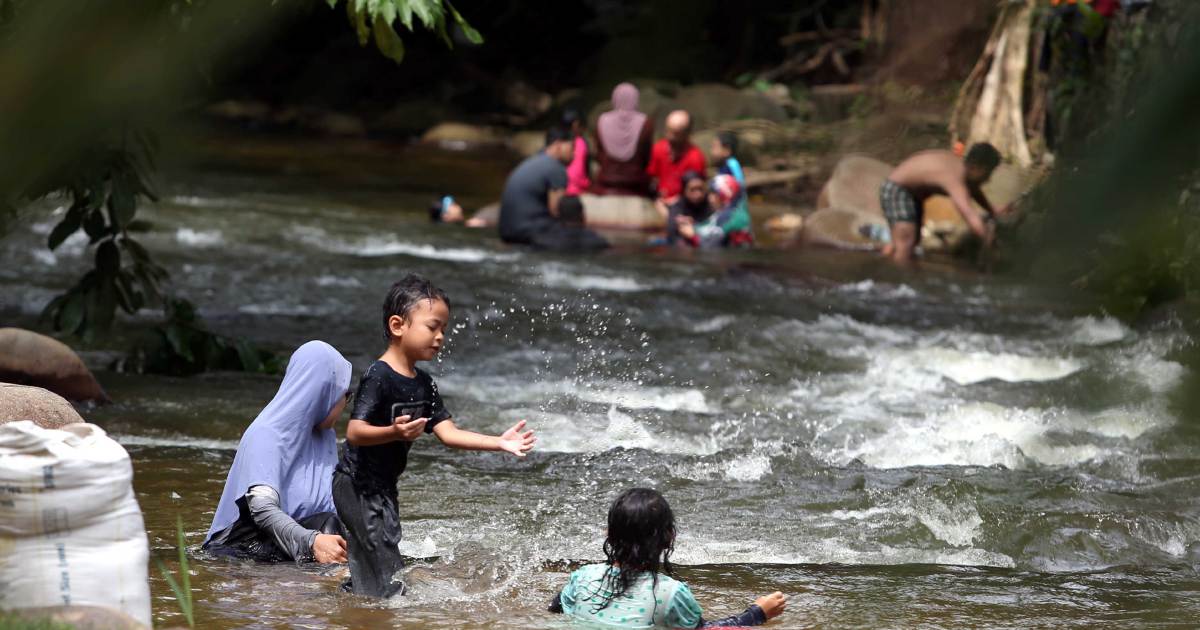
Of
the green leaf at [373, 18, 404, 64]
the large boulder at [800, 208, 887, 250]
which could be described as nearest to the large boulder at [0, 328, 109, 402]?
the green leaf at [373, 18, 404, 64]

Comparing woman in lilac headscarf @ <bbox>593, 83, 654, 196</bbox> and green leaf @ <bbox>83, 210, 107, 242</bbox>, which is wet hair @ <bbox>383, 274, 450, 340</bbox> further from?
woman in lilac headscarf @ <bbox>593, 83, 654, 196</bbox>

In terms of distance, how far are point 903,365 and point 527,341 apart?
2.67 meters

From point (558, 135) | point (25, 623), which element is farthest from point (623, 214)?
point (25, 623)

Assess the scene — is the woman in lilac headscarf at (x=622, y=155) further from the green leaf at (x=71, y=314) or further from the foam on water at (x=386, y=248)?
the green leaf at (x=71, y=314)

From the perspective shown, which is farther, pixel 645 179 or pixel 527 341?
pixel 645 179

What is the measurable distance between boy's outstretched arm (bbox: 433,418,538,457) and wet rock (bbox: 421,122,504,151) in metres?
21.3

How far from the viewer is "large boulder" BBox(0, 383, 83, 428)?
5.20m

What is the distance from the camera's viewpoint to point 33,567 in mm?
3607

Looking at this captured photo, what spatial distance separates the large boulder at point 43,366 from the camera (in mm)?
7512

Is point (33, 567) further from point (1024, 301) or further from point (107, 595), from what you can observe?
point (1024, 301)

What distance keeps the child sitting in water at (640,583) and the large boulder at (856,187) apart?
12.7m

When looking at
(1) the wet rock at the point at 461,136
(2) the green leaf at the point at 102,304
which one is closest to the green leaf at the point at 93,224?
(2) the green leaf at the point at 102,304

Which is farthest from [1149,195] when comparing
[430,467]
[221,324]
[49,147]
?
[221,324]

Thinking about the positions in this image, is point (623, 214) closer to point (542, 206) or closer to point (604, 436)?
point (542, 206)
